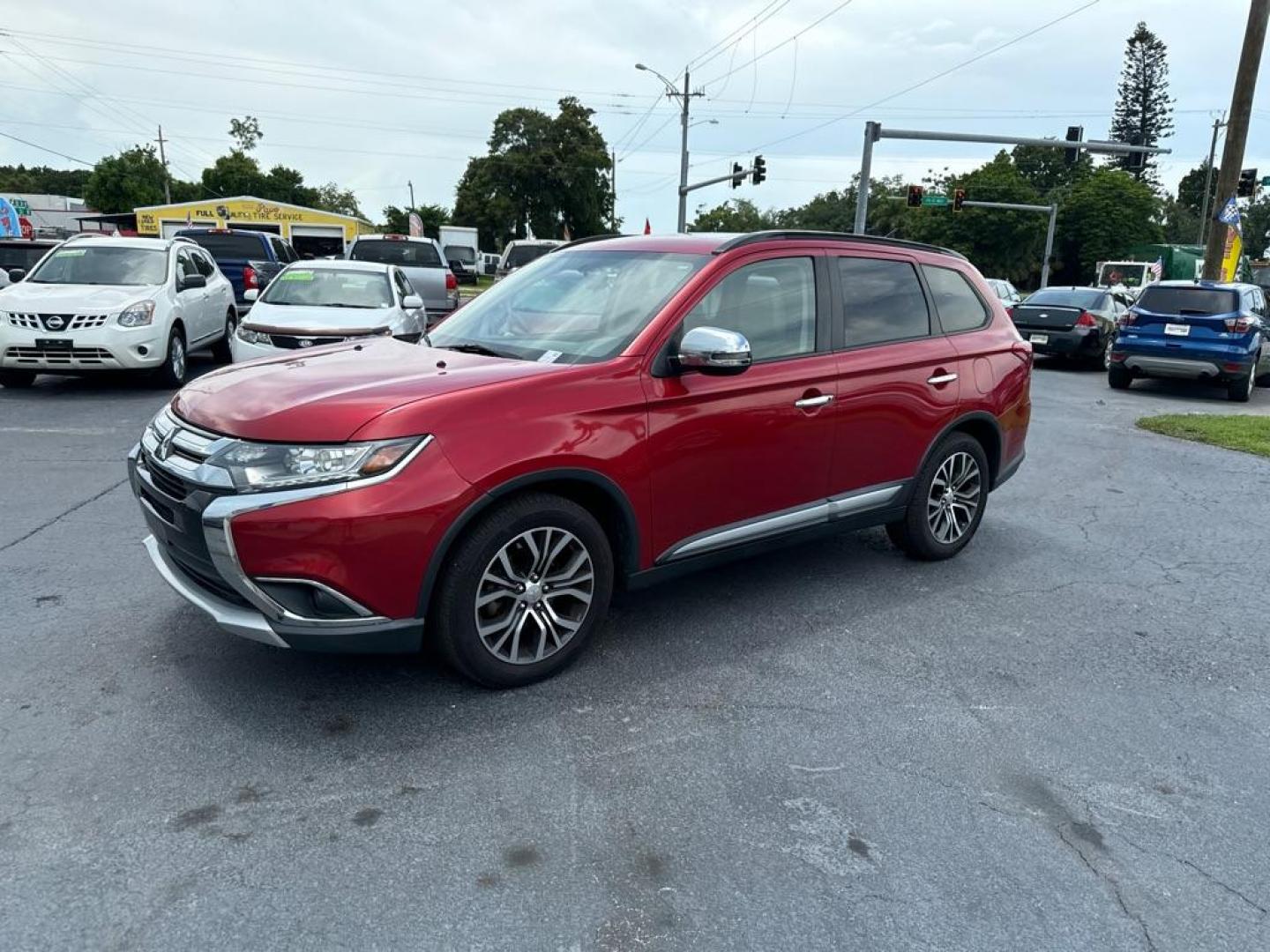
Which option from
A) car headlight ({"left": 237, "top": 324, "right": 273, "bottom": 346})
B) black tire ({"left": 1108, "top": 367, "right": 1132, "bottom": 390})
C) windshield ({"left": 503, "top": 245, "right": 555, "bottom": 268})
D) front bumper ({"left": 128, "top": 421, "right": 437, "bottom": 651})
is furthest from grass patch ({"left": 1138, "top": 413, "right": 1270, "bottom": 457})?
windshield ({"left": 503, "top": 245, "right": 555, "bottom": 268})

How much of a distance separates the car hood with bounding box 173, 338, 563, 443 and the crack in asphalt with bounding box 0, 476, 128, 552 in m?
2.12

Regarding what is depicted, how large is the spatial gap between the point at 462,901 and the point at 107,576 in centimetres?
320

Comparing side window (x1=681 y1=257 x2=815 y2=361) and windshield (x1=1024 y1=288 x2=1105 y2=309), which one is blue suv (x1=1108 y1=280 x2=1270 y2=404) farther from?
side window (x1=681 y1=257 x2=815 y2=361)

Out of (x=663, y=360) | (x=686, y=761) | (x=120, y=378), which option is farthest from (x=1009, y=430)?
(x=120, y=378)

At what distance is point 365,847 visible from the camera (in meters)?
2.67

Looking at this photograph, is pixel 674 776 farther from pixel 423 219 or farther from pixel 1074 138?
pixel 423 219

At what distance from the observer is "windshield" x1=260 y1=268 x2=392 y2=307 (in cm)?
1064

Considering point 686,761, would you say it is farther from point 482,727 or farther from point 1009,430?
point 1009,430

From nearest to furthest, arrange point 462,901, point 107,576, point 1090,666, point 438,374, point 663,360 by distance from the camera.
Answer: point 462,901
point 438,374
point 663,360
point 1090,666
point 107,576

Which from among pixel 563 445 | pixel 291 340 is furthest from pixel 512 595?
pixel 291 340

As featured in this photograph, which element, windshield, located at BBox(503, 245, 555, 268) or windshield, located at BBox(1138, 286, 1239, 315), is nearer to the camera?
windshield, located at BBox(1138, 286, 1239, 315)

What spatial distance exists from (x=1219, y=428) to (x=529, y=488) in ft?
32.6

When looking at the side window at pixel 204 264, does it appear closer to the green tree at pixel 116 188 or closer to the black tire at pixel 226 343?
the black tire at pixel 226 343

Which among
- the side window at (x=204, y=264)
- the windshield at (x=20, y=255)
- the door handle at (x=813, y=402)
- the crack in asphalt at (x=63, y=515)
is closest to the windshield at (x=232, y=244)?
the windshield at (x=20, y=255)
